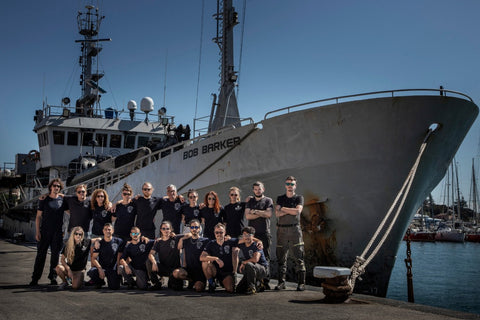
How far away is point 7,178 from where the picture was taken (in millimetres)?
32969

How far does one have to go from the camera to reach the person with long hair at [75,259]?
6.45 meters

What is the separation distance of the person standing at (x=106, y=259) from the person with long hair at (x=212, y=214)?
136 centimetres

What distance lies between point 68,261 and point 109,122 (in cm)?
1389

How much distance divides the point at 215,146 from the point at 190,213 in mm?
3974

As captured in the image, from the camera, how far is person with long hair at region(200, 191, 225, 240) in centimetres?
698

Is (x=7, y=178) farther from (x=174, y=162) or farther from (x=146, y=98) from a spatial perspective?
(x=174, y=162)

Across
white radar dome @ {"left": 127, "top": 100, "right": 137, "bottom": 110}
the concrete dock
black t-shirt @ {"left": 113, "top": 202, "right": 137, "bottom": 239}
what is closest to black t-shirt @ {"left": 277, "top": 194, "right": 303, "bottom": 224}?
the concrete dock

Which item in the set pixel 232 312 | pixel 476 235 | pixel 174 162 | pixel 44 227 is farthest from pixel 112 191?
pixel 476 235

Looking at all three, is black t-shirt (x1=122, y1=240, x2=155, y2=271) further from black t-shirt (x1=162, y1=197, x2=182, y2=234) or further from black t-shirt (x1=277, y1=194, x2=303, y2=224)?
black t-shirt (x1=277, y1=194, x2=303, y2=224)

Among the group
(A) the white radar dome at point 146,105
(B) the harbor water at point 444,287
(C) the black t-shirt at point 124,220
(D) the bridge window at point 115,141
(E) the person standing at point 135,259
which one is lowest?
(B) the harbor water at point 444,287

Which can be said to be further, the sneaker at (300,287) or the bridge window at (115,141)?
the bridge window at (115,141)

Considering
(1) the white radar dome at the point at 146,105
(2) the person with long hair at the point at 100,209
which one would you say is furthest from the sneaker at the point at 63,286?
(1) the white radar dome at the point at 146,105

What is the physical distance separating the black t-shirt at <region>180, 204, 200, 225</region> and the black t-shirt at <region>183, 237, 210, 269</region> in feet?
2.26

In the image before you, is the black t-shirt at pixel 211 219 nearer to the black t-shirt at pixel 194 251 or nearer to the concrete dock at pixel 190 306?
the black t-shirt at pixel 194 251
